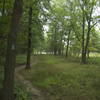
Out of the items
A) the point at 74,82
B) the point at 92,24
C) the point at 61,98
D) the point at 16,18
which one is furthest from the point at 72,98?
the point at 92,24

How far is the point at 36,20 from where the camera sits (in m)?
11.5

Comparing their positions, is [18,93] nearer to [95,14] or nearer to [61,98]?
[61,98]

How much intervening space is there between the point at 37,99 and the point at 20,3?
4.48 m

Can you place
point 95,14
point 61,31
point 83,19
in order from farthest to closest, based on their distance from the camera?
point 61,31 → point 83,19 → point 95,14

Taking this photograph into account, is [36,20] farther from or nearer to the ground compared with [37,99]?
farther from the ground

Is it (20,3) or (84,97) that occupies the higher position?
(20,3)

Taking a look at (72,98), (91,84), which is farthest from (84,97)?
(91,84)

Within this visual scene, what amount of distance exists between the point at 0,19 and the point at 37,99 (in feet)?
15.5

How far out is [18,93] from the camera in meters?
5.25

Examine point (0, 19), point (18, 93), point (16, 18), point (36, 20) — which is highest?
point (36, 20)

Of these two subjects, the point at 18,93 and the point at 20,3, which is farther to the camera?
the point at 18,93

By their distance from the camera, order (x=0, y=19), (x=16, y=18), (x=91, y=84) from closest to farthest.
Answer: (x=16, y=18)
(x=0, y=19)
(x=91, y=84)

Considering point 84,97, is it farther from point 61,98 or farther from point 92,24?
point 92,24

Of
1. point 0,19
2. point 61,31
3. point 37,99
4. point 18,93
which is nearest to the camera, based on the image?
point 18,93
